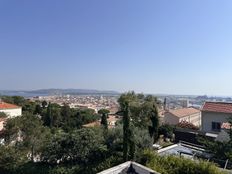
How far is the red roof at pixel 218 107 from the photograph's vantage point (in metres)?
25.5

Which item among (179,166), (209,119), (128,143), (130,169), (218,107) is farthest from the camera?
(209,119)

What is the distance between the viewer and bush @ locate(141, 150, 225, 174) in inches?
421

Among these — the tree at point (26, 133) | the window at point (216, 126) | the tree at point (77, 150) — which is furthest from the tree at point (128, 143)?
the window at point (216, 126)

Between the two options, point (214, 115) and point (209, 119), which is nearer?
point (214, 115)

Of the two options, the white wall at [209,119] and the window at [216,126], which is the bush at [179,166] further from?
the window at [216,126]

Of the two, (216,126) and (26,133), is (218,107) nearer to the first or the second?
(216,126)

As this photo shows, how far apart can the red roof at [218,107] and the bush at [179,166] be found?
1538 cm

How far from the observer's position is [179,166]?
11383 millimetres

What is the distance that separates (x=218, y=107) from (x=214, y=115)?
86 cm

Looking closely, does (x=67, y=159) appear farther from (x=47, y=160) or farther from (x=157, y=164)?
(x=157, y=164)

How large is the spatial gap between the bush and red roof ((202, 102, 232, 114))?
15.4m

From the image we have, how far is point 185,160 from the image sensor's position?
11.5 meters

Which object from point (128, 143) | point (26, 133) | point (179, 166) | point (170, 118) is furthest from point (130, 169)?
point (170, 118)

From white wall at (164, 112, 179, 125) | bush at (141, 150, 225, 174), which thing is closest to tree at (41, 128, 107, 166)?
bush at (141, 150, 225, 174)
